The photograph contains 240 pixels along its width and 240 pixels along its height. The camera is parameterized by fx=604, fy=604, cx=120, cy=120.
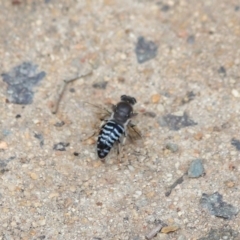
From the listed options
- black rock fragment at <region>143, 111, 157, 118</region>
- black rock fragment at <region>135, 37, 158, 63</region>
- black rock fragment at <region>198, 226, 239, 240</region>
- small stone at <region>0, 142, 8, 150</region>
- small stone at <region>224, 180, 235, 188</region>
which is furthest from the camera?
black rock fragment at <region>135, 37, 158, 63</region>

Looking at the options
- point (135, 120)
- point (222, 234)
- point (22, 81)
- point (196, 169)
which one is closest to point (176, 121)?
point (135, 120)

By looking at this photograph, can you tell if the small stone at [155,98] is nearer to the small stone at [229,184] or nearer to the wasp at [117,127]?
the wasp at [117,127]

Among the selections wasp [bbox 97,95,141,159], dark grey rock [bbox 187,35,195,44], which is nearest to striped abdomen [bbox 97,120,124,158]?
wasp [bbox 97,95,141,159]

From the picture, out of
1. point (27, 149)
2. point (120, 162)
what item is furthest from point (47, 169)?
point (120, 162)

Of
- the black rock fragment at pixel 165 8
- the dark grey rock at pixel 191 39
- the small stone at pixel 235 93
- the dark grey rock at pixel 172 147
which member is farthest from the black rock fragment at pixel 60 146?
the black rock fragment at pixel 165 8

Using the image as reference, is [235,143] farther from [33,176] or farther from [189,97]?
[33,176]

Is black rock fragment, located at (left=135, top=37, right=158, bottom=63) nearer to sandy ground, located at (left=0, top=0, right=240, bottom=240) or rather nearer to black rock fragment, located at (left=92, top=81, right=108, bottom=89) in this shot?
sandy ground, located at (left=0, top=0, right=240, bottom=240)
